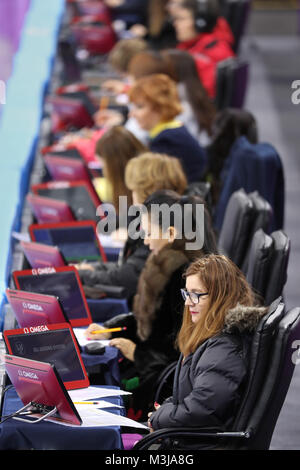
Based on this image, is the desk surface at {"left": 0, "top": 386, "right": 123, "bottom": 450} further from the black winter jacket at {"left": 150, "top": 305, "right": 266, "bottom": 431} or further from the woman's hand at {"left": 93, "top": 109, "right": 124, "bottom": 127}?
the woman's hand at {"left": 93, "top": 109, "right": 124, "bottom": 127}

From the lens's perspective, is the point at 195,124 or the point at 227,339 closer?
the point at 227,339

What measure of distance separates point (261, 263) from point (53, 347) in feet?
3.44

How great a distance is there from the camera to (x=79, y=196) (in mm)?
5441

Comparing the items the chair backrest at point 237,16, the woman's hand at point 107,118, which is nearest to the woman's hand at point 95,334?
the woman's hand at point 107,118

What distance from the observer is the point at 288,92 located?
10953mm

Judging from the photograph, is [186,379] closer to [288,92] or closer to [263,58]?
[288,92]

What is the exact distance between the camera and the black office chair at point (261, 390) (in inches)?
130

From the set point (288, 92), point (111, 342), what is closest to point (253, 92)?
point (288, 92)

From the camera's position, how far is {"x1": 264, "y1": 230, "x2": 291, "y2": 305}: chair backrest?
4152mm

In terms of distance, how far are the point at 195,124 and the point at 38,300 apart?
11.5 ft

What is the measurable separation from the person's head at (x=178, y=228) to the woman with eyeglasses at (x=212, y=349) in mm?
553

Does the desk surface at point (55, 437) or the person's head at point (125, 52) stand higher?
the person's head at point (125, 52)

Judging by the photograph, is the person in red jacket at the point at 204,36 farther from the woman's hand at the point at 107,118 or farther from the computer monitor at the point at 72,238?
the computer monitor at the point at 72,238

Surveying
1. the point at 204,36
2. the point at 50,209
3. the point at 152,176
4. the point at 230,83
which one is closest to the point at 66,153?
the point at 50,209
